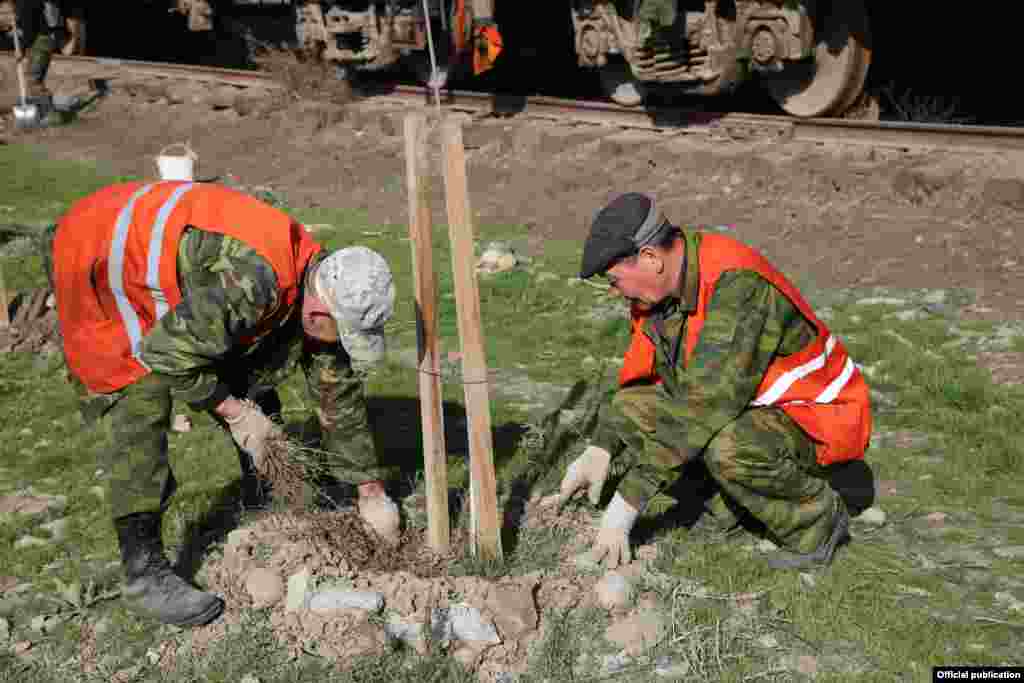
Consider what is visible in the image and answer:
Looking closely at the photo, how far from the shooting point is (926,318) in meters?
6.27

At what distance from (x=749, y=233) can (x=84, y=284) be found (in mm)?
5641

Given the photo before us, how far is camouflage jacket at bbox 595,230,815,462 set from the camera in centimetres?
343

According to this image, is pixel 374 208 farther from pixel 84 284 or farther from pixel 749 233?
pixel 84 284

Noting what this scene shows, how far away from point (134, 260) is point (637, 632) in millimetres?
1887

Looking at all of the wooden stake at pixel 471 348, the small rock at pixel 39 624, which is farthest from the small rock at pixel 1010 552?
the small rock at pixel 39 624

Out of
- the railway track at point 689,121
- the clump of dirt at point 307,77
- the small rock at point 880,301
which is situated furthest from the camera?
the clump of dirt at point 307,77

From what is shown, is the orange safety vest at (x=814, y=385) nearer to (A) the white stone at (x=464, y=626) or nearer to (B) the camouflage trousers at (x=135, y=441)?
(A) the white stone at (x=464, y=626)

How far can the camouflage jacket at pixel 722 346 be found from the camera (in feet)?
11.3

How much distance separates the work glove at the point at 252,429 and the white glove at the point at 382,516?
57cm

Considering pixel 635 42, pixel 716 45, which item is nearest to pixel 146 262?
pixel 716 45

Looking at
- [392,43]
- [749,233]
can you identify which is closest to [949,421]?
[749,233]

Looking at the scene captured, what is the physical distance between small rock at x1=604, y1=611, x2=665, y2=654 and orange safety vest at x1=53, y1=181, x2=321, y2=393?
55.4 inches

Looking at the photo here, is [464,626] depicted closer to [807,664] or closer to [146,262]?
[807,664]

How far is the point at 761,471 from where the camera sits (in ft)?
11.9
